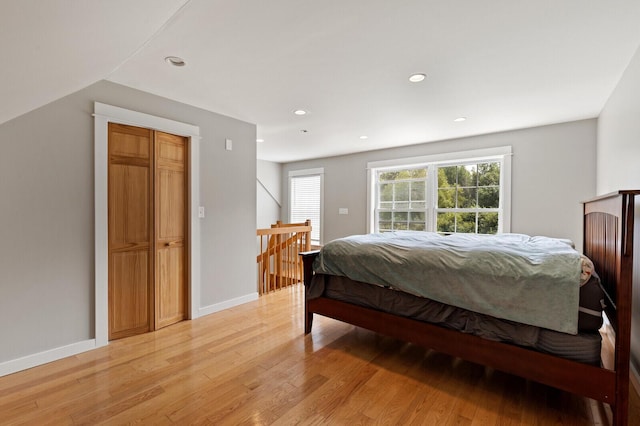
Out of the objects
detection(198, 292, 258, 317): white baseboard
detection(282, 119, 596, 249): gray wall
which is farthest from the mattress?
detection(282, 119, 596, 249): gray wall

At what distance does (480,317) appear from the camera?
187 cm

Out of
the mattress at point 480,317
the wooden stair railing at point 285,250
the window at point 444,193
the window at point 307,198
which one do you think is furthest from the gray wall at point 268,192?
the mattress at point 480,317

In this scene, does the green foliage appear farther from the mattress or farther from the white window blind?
the mattress

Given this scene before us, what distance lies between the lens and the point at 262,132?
4137 millimetres

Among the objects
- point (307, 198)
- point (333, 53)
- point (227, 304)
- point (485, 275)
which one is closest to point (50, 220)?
point (227, 304)

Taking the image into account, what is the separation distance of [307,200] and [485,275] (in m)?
4.78

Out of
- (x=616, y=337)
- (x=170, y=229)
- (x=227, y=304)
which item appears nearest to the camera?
(x=616, y=337)

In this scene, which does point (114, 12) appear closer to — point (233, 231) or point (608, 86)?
point (233, 231)

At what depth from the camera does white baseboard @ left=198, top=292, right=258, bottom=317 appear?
3235mm

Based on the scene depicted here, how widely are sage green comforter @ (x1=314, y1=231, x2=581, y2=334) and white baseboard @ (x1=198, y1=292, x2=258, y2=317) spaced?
171cm

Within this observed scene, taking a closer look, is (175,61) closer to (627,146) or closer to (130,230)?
(130,230)

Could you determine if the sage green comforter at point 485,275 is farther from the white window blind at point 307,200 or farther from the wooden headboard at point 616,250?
the white window blind at point 307,200

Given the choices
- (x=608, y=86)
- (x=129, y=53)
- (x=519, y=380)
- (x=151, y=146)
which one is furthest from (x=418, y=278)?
(x=151, y=146)

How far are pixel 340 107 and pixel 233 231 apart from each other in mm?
1884
